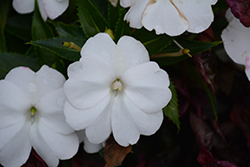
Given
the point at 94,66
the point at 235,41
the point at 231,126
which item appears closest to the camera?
the point at 94,66

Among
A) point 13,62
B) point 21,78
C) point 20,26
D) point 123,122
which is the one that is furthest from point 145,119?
point 20,26

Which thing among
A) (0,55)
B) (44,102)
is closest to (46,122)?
(44,102)

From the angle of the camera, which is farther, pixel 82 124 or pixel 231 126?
pixel 231 126

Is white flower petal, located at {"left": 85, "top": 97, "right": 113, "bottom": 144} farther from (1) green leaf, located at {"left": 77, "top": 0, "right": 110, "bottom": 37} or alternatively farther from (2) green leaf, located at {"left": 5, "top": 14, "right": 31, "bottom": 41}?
(2) green leaf, located at {"left": 5, "top": 14, "right": 31, "bottom": 41}

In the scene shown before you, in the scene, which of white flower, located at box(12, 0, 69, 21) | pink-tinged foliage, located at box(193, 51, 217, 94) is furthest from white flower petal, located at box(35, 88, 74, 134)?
pink-tinged foliage, located at box(193, 51, 217, 94)

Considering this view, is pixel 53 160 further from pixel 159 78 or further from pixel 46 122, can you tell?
pixel 159 78

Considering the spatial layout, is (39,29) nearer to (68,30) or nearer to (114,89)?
(68,30)
